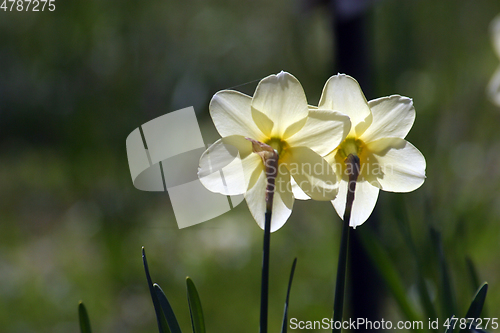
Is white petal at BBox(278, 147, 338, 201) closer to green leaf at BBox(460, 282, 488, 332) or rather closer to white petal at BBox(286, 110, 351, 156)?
white petal at BBox(286, 110, 351, 156)

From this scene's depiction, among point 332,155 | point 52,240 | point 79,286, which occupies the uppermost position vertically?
point 332,155

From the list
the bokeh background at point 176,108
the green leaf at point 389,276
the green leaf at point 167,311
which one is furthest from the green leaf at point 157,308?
the bokeh background at point 176,108

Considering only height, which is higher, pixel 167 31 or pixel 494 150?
pixel 167 31

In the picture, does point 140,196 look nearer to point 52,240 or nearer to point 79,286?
point 79,286

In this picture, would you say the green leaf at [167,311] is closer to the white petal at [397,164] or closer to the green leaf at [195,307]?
the green leaf at [195,307]

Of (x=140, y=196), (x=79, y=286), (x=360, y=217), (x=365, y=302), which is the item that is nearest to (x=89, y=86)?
(x=140, y=196)
